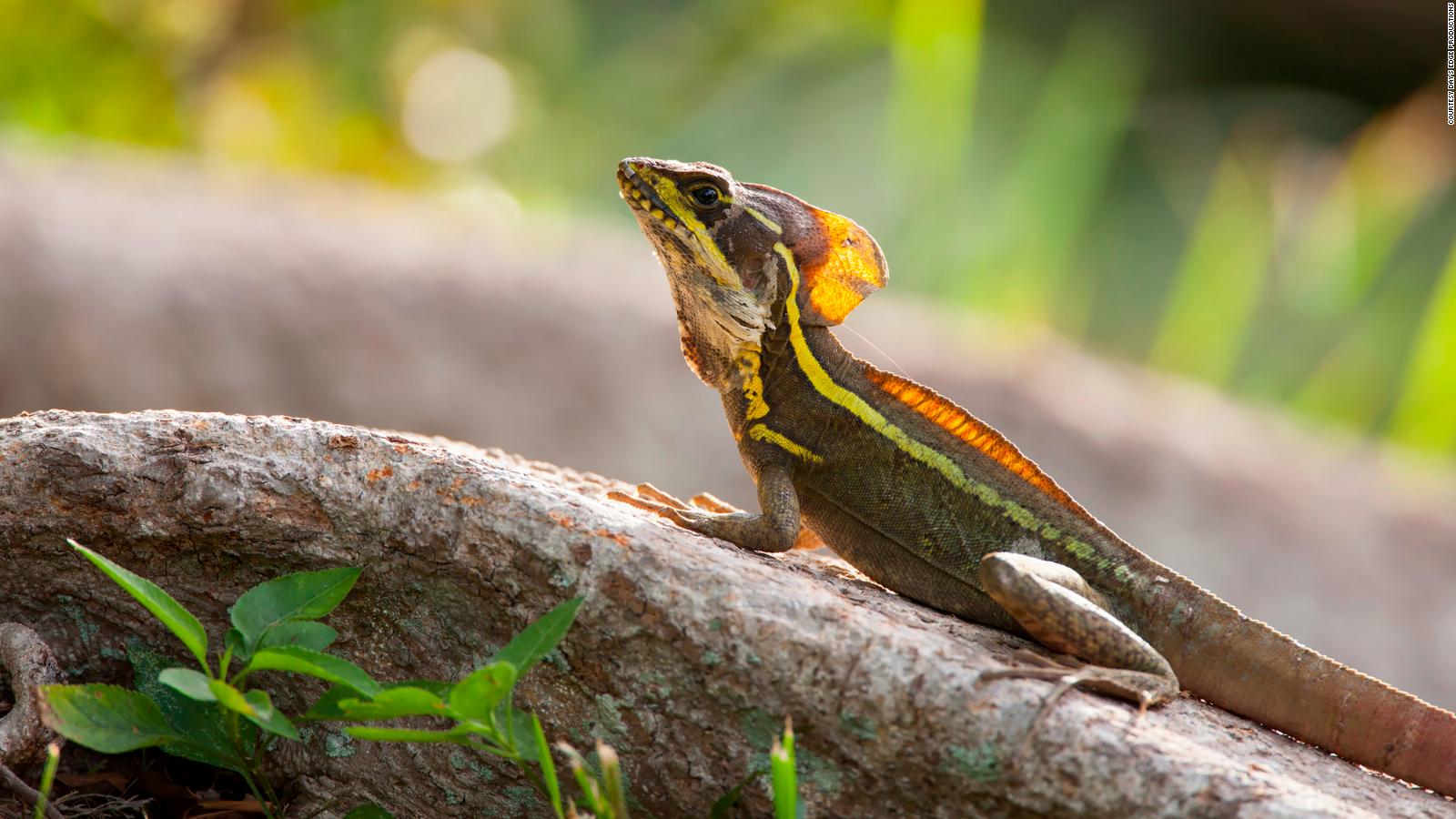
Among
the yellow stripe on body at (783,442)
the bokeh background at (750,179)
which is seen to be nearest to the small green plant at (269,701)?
the yellow stripe on body at (783,442)

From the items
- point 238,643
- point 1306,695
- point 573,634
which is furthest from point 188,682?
point 1306,695

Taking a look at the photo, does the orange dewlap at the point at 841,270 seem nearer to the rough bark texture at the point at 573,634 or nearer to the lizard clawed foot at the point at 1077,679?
the rough bark texture at the point at 573,634

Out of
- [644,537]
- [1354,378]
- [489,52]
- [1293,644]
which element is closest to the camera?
[644,537]

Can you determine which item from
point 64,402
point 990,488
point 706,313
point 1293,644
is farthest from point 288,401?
point 1293,644

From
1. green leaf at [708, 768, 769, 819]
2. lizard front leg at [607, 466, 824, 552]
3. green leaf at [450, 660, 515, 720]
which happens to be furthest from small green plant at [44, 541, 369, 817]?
lizard front leg at [607, 466, 824, 552]

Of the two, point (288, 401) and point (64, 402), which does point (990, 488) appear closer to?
point (288, 401)

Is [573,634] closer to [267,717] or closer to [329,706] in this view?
[329,706]
